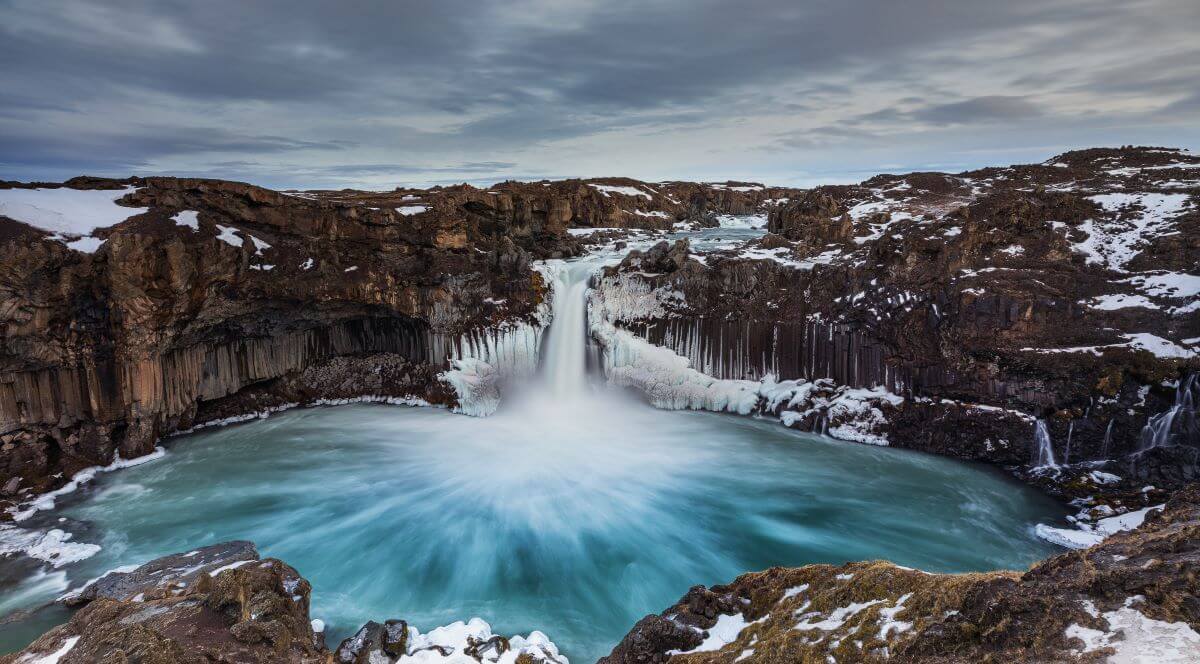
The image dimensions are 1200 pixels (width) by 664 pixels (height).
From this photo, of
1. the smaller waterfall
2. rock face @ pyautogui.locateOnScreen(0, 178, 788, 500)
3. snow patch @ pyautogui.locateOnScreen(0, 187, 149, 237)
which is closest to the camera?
the smaller waterfall

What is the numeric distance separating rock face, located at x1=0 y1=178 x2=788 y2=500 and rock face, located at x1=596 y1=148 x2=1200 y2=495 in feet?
20.1

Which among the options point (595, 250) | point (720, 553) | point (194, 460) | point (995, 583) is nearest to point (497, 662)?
point (720, 553)

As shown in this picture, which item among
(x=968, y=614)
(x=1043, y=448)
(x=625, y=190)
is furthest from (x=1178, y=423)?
(x=625, y=190)

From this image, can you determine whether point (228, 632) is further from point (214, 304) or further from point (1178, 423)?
point (1178, 423)

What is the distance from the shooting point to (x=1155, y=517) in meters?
6.34

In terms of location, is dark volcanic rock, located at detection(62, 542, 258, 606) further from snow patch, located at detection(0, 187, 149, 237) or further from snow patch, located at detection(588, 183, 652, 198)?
snow patch, located at detection(588, 183, 652, 198)

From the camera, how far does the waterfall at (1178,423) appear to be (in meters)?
13.0

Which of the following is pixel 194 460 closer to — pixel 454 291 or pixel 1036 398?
pixel 454 291

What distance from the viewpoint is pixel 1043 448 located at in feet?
48.1

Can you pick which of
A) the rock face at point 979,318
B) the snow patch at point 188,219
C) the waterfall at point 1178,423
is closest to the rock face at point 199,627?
the snow patch at point 188,219

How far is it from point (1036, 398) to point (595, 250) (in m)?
17.6

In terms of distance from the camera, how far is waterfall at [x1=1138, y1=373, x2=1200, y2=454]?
1298 centimetres

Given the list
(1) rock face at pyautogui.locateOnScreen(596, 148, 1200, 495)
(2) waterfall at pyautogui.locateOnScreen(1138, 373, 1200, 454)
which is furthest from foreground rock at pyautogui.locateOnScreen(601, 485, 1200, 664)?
(1) rock face at pyautogui.locateOnScreen(596, 148, 1200, 495)

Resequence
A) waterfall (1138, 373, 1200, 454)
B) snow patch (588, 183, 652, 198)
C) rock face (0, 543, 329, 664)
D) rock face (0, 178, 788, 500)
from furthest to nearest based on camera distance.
→ snow patch (588, 183, 652, 198) → rock face (0, 178, 788, 500) → waterfall (1138, 373, 1200, 454) → rock face (0, 543, 329, 664)
